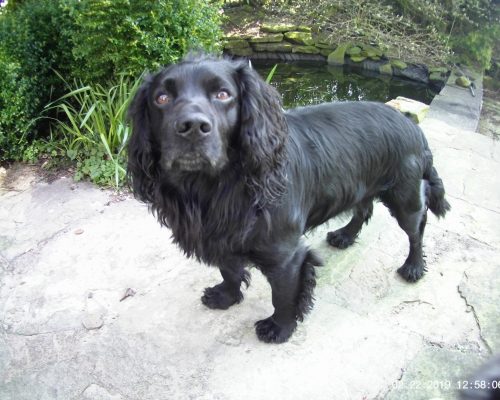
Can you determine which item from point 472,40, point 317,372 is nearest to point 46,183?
point 317,372

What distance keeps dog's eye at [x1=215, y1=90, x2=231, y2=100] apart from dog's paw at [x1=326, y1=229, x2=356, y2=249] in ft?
5.15

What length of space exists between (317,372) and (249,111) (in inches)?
54.1

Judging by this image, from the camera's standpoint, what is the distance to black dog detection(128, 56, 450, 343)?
1.82 metres

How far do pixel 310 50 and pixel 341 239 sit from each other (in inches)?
234

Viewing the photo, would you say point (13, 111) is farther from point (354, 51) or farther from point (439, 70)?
point (439, 70)

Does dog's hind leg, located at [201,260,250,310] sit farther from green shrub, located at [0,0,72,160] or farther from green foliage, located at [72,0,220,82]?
green shrub, located at [0,0,72,160]

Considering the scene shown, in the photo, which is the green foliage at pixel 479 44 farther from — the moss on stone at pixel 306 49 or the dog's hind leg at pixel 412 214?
the dog's hind leg at pixel 412 214

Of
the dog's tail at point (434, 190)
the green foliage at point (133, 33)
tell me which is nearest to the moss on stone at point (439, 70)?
the green foliage at point (133, 33)

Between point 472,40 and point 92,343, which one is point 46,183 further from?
point 472,40

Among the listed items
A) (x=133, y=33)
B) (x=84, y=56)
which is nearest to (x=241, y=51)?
(x=84, y=56)

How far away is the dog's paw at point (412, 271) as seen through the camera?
8.98 feet

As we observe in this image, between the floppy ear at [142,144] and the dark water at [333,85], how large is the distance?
179 inches

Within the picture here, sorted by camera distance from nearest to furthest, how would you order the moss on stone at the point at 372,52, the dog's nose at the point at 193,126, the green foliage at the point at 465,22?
the dog's nose at the point at 193,126 < the green foliage at the point at 465,22 < the moss on stone at the point at 372,52

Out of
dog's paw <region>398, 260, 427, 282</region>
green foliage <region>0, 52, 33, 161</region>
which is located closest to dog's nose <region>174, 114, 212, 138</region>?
dog's paw <region>398, 260, 427, 282</region>
